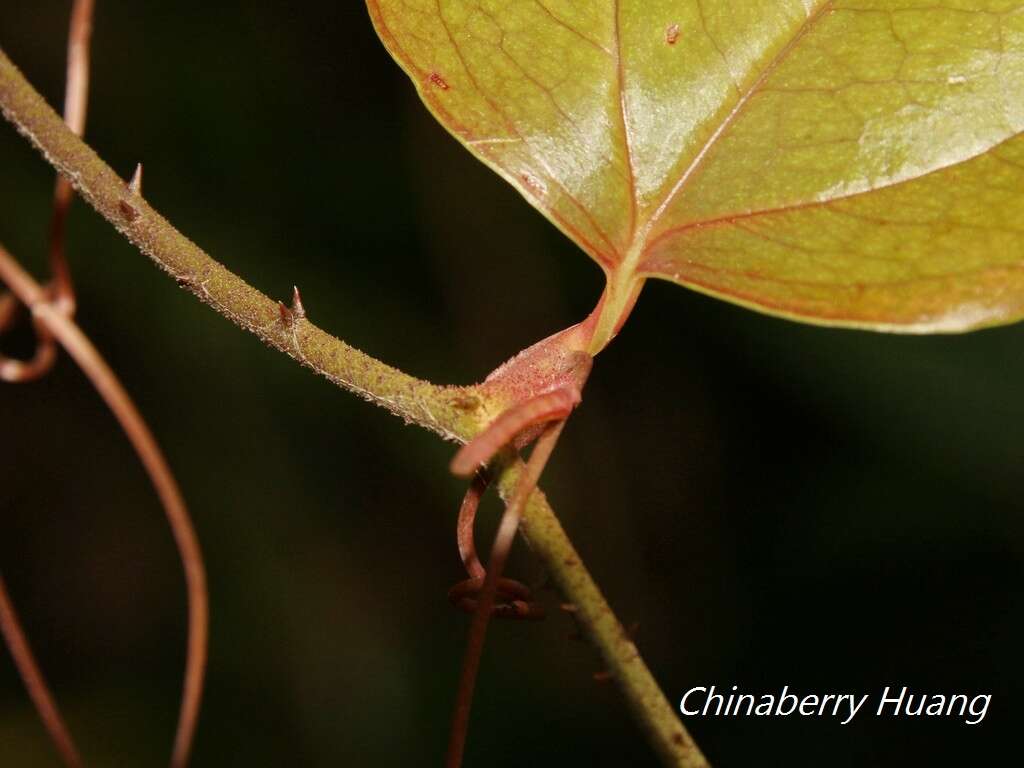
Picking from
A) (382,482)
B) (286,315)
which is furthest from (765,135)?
(382,482)

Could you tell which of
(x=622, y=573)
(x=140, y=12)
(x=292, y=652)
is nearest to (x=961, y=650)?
(x=622, y=573)

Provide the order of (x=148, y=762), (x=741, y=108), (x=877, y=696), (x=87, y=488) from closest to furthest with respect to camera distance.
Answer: (x=741, y=108)
(x=148, y=762)
(x=877, y=696)
(x=87, y=488)

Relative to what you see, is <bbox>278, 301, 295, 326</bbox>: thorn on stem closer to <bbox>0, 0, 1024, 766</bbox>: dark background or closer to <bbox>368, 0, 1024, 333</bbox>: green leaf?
<bbox>368, 0, 1024, 333</bbox>: green leaf

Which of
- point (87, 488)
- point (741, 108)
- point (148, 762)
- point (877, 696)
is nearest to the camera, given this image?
point (741, 108)

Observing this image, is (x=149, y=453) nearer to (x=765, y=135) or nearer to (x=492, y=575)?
(x=492, y=575)

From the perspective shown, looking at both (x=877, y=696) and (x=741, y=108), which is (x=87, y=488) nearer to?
(x=877, y=696)

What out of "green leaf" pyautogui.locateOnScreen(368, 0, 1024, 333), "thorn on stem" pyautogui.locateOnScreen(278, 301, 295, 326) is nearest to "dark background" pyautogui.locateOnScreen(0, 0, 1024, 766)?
"green leaf" pyautogui.locateOnScreen(368, 0, 1024, 333)
